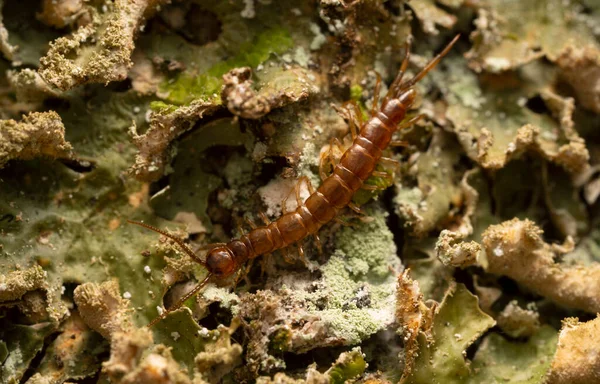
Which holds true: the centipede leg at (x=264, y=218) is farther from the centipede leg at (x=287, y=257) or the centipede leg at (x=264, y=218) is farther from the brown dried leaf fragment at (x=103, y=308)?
the brown dried leaf fragment at (x=103, y=308)

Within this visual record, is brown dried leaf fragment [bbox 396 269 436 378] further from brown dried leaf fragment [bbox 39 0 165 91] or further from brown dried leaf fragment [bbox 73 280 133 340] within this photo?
brown dried leaf fragment [bbox 39 0 165 91]

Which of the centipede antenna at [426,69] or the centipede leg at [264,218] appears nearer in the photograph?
the centipede leg at [264,218]

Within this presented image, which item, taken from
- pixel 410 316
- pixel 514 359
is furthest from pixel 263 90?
pixel 514 359

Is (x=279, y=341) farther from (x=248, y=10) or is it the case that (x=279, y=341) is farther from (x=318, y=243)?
(x=248, y=10)

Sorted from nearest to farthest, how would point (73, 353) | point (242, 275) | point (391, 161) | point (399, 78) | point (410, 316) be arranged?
point (410, 316)
point (73, 353)
point (242, 275)
point (391, 161)
point (399, 78)

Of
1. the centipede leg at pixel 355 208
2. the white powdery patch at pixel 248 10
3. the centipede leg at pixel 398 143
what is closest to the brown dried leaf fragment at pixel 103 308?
→ the centipede leg at pixel 355 208

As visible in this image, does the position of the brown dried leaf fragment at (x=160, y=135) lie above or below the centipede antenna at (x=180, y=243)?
above
